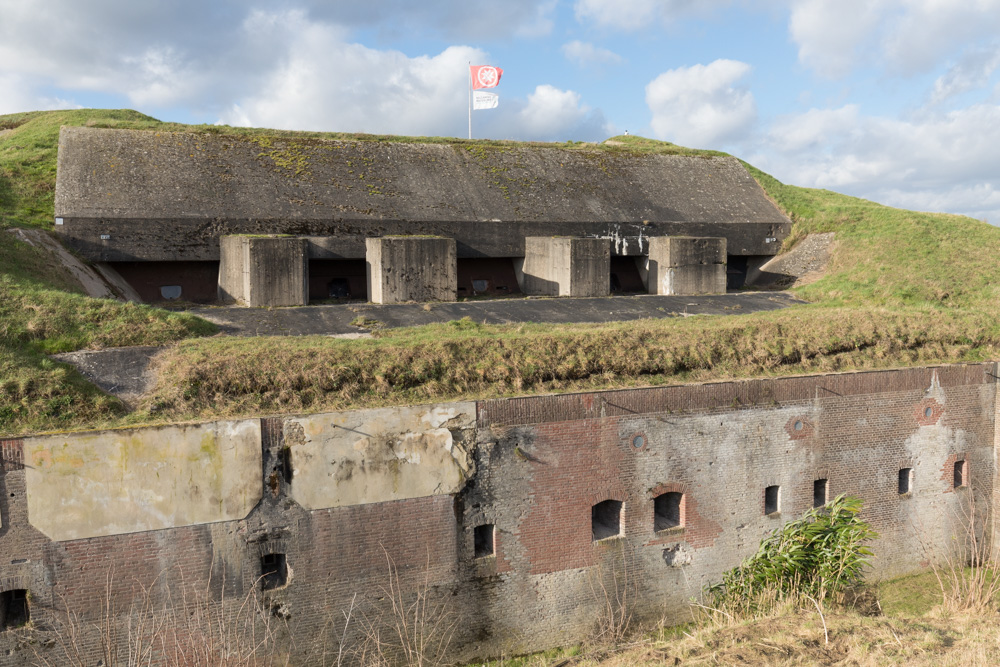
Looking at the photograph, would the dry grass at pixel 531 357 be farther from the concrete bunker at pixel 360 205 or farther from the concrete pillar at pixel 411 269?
the concrete bunker at pixel 360 205

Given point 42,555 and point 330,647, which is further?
point 330,647

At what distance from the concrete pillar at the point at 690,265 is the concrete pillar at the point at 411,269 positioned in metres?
5.38

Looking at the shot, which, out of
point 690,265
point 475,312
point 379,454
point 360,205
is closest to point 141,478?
point 379,454

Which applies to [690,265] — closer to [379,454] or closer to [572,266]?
[572,266]

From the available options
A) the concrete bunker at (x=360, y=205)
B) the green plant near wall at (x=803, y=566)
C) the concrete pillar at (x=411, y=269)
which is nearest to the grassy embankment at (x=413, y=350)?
the concrete bunker at (x=360, y=205)

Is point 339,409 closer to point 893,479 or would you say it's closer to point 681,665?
point 681,665

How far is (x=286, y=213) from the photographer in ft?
51.6

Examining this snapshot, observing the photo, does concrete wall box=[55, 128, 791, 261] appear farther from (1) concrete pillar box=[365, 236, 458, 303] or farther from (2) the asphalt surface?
(2) the asphalt surface

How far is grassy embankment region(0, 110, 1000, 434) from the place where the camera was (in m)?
8.44

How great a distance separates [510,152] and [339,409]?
43.5 feet

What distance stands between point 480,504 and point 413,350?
2310 millimetres

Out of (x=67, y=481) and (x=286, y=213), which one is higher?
(x=286, y=213)

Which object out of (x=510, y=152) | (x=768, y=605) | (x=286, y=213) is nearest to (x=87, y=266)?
(x=286, y=213)

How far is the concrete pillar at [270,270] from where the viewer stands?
535 inches
